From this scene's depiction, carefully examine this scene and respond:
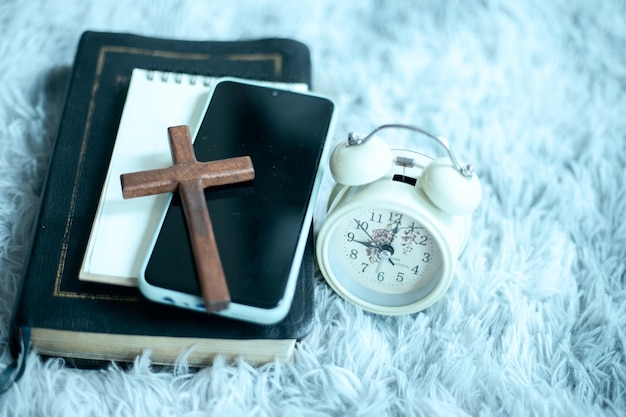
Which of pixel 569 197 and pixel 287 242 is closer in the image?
pixel 287 242

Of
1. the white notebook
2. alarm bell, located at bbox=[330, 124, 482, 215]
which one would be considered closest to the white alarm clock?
alarm bell, located at bbox=[330, 124, 482, 215]

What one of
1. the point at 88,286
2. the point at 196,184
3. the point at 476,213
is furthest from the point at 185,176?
the point at 476,213

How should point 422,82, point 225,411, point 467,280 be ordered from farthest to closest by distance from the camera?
point 422,82, point 467,280, point 225,411

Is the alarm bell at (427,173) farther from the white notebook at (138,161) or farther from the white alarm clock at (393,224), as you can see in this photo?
the white notebook at (138,161)

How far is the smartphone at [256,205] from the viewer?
23.4 inches

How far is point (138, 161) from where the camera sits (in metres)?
0.68

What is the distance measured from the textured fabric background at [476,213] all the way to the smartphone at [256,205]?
0.08m

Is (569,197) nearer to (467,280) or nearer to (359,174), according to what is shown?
(467,280)

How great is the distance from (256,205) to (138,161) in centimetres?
13

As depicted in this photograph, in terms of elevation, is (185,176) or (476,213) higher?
(185,176)

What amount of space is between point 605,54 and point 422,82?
0.27 m

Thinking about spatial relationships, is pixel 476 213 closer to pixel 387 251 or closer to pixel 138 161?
pixel 387 251

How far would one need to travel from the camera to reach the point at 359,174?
23.9 inches

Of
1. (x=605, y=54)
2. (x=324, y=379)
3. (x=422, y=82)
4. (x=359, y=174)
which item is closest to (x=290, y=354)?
(x=324, y=379)
